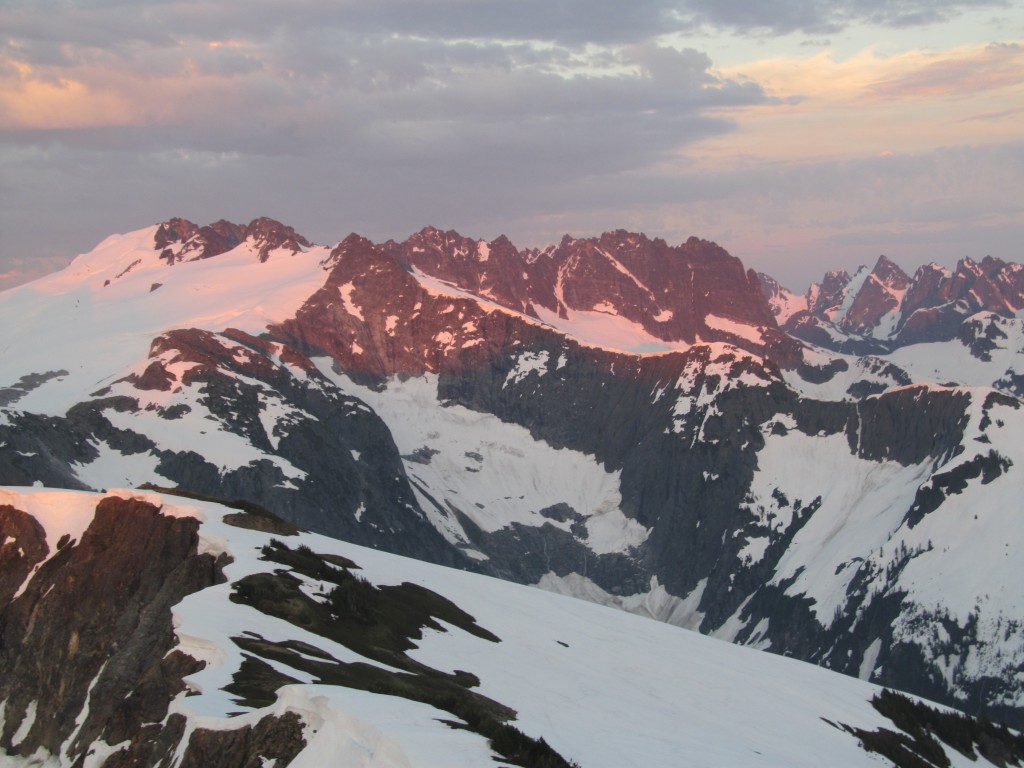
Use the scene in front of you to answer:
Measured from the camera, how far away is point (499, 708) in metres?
67.2

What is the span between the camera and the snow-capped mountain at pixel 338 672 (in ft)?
172

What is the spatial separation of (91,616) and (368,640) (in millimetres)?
20301

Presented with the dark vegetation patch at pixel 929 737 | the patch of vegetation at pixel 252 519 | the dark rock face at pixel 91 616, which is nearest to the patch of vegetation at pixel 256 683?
the dark rock face at pixel 91 616

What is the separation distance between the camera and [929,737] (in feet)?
347

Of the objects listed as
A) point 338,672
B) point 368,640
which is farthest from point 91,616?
point 338,672

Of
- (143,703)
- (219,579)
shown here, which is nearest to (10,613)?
(219,579)

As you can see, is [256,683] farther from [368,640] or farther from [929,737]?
[929,737]

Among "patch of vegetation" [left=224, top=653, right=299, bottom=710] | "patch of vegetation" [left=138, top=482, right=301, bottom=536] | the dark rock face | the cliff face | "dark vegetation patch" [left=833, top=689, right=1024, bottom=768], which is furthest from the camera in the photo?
"patch of vegetation" [left=138, top=482, right=301, bottom=536]

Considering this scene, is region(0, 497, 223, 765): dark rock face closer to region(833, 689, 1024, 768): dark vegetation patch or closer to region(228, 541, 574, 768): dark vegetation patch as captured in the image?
region(228, 541, 574, 768): dark vegetation patch

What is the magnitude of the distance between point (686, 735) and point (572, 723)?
8716 mm

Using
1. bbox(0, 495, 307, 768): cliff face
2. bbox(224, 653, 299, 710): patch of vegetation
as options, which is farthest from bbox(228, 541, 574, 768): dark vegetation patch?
bbox(0, 495, 307, 768): cliff face

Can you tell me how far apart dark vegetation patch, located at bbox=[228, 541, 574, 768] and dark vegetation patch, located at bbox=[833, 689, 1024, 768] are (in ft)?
94.6

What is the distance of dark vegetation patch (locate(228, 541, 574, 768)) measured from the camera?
183 ft

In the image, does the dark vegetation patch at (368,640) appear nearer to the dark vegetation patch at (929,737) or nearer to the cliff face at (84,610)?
the cliff face at (84,610)
